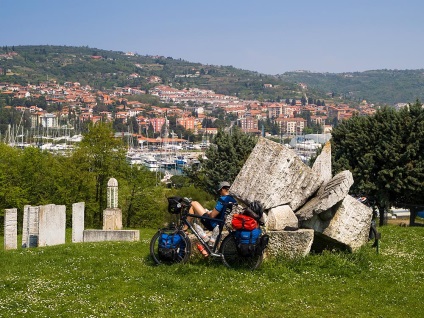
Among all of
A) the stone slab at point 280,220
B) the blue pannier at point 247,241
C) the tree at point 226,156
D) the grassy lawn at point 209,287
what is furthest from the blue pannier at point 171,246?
the tree at point 226,156

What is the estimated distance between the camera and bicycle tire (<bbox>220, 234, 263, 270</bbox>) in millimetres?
11273

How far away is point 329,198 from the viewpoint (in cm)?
1223

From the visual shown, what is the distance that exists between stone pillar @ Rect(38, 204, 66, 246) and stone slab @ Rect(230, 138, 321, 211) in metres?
7.19

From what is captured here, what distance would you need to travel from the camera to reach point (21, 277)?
35.7ft

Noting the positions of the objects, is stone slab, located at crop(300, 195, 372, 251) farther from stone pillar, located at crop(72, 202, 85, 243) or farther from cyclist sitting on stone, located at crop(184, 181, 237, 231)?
stone pillar, located at crop(72, 202, 85, 243)

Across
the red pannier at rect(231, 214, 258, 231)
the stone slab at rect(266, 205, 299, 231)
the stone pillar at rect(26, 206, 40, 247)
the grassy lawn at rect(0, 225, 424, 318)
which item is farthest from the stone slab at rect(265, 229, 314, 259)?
the stone pillar at rect(26, 206, 40, 247)

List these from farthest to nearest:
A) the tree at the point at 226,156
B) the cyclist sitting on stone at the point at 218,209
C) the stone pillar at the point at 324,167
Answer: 1. the tree at the point at 226,156
2. the stone pillar at the point at 324,167
3. the cyclist sitting on stone at the point at 218,209

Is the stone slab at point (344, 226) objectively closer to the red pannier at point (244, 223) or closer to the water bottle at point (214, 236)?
the red pannier at point (244, 223)

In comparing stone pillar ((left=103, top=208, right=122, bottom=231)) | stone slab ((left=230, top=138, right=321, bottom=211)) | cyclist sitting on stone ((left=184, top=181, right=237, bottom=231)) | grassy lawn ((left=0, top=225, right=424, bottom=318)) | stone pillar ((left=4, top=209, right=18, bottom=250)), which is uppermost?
stone slab ((left=230, top=138, right=321, bottom=211))

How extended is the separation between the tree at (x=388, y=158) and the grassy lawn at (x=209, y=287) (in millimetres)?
18456

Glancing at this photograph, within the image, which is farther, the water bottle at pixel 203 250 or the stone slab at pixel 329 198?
the stone slab at pixel 329 198

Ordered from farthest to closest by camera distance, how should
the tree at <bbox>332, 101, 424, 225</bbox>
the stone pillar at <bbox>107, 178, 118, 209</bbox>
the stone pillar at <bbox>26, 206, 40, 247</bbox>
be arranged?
the tree at <bbox>332, 101, 424, 225</bbox>, the stone pillar at <bbox>107, 178, 118, 209</bbox>, the stone pillar at <bbox>26, 206, 40, 247</bbox>

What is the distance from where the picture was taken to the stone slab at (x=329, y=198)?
12.2 m

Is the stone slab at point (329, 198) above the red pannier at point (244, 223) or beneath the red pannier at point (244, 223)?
above
